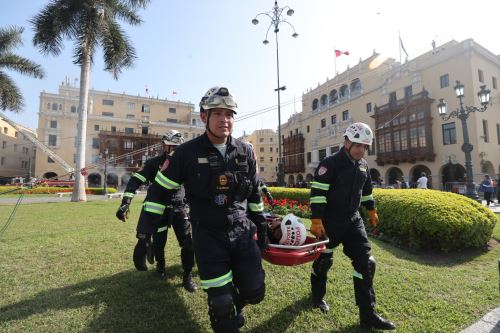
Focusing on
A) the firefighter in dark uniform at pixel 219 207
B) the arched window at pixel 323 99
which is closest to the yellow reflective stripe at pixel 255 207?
the firefighter in dark uniform at pixel 219 207

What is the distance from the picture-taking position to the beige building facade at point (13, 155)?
51375 mm

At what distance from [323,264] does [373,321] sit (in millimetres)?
742

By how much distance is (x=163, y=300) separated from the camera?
3.58 meters

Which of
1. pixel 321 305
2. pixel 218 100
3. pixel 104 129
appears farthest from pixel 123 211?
pixel 104 129

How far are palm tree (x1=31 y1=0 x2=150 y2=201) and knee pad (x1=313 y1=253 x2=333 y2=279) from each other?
19.3 metres

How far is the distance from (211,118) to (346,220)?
6.36 feet

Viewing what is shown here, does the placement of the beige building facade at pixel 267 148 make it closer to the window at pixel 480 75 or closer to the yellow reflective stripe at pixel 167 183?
the window at pixel 480 75

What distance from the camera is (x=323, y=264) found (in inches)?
133

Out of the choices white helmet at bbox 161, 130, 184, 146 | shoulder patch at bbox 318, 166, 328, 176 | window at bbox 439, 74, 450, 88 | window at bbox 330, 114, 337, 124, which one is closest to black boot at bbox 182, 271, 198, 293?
white helmet at bbox 161, 130, 184, 146

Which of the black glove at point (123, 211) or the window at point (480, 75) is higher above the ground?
the window at point (480, 75)

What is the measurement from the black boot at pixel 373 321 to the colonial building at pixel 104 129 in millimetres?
45744

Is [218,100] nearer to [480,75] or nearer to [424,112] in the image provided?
[424,112]

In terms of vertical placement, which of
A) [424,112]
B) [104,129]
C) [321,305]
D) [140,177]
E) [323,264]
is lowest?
[321,305]

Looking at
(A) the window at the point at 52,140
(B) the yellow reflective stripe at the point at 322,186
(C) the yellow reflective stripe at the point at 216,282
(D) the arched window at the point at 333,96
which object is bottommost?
(C) the yellow reflective stripe at the point at 216,282
